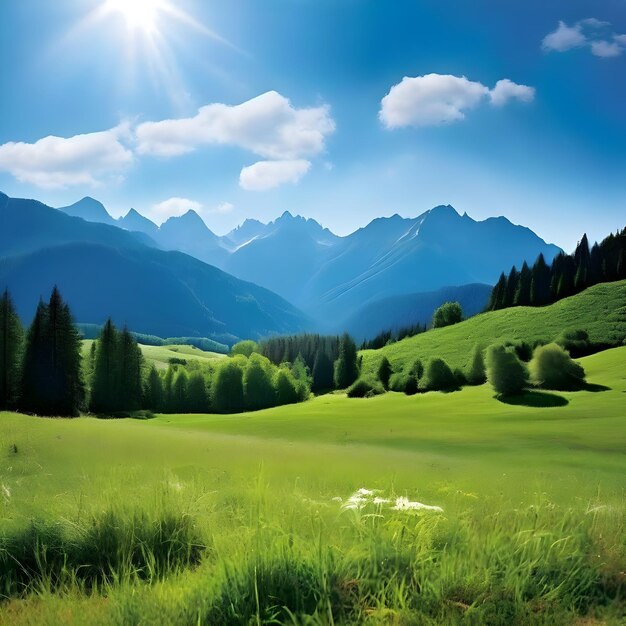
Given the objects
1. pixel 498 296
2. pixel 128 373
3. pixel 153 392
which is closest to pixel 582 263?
pixel 498 296

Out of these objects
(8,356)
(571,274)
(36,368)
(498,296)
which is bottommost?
(36,368)

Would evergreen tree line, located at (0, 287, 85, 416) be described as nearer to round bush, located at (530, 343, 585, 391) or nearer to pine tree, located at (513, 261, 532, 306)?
round bush, located at (530, 343, 585, 391)

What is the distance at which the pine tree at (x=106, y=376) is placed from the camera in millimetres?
Answer: 73938

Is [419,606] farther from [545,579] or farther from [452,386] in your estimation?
[452,386]

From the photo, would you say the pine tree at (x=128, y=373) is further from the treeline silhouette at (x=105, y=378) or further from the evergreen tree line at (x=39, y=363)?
the evergreen tree line at (x=39, y=363)

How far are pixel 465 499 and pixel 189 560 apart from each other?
4681mm

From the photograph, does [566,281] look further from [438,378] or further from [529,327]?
[438,378]

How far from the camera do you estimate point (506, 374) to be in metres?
57.0

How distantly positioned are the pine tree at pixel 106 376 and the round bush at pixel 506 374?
51257 millimetres

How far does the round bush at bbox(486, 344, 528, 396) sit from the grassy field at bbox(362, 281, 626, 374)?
1413 inches

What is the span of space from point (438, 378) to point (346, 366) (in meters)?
47.6

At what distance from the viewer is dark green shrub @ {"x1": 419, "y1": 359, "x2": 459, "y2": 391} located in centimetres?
7862

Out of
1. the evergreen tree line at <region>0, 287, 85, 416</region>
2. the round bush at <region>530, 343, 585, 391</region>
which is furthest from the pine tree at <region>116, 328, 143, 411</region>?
the round bush at <region>530, 343, 585, 391</region>

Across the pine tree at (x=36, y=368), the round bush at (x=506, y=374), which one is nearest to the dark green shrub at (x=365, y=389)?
the round bush at (x=506, y=374)
